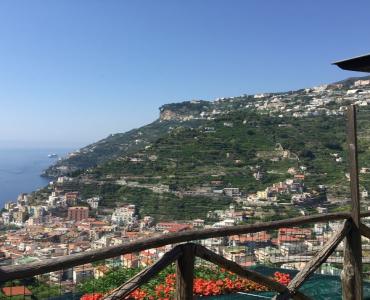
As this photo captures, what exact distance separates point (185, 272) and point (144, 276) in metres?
0.28

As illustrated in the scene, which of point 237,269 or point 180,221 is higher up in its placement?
point 237,269

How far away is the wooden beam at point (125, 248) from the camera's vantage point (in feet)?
6.36

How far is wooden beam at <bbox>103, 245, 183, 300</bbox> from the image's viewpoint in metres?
2.30

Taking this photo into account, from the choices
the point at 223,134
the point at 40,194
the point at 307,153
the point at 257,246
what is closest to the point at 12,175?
the point at 40,194

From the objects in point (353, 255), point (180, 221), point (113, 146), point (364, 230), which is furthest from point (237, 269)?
point (113, 146)

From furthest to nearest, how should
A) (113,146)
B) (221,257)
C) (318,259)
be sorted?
(113,146) → (318,259) → (221,257)

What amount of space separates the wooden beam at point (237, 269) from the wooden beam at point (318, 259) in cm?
7

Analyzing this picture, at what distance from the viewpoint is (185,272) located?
8.54 ft

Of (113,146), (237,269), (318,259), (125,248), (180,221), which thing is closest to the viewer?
(125,248)

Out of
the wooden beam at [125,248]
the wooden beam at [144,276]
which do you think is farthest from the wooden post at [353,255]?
the wooden beam at [144,276]

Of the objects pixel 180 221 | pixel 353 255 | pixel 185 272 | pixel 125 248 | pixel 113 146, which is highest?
pixel 113 146

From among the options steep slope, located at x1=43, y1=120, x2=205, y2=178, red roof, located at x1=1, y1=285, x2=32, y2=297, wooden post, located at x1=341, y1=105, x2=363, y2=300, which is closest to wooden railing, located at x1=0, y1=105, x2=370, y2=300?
wooden post, located at x1=341, y1=105, x2=363, y2=300

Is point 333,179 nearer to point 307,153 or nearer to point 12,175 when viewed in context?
point 307,153

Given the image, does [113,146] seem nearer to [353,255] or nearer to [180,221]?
[180,221]
